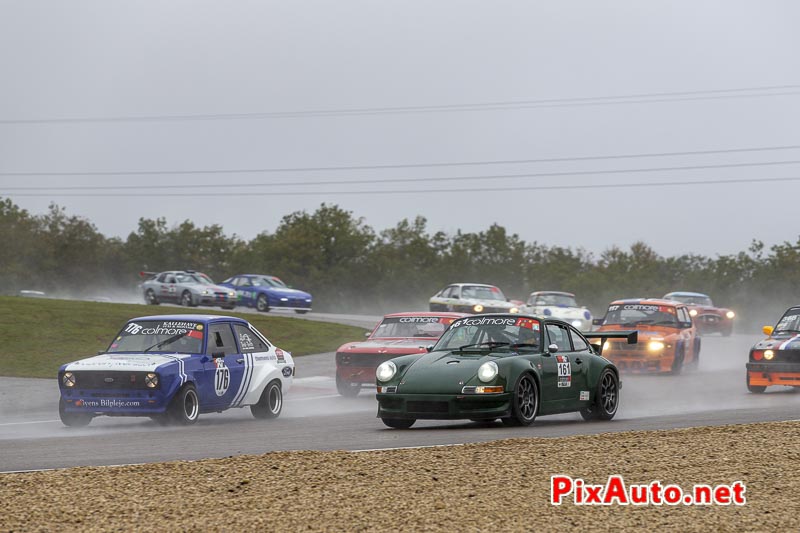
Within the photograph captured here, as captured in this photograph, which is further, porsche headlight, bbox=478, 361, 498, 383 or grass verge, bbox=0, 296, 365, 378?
Answer: grass verge, bbox=0, 296, 365, 378

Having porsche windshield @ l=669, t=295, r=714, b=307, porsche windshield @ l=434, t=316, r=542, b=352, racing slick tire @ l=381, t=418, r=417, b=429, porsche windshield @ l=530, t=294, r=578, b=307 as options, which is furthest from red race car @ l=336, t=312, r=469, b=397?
porsche windshield @ l=669, t=295, r=714, b=307

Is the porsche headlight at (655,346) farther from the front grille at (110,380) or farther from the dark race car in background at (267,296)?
the dark race car in background at (267,296)

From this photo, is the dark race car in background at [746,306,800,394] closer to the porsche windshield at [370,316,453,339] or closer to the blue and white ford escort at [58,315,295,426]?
the porsche windshield at [370,316,453,339]

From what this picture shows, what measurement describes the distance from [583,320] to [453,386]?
22.6m

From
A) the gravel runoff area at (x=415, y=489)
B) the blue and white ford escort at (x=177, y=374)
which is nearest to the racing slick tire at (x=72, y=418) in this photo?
the blue and white ford escort at (x=177, y=374)

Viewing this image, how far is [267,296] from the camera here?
44.7 meters

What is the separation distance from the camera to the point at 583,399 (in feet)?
45.4

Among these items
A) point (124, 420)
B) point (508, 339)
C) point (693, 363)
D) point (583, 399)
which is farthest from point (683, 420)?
point (693, 363)

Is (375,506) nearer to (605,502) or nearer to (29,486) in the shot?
(605,502)

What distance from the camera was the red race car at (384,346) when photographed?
734 inches

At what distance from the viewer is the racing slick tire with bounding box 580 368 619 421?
14.1 m

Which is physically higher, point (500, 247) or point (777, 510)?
point (500, 247)

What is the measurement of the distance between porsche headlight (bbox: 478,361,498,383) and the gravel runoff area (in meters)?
1.97

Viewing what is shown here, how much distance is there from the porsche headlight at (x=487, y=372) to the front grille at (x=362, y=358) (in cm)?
601
